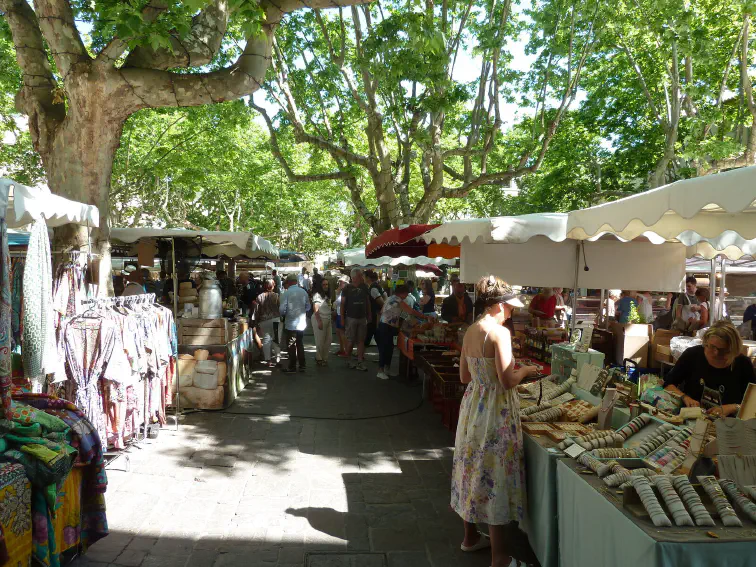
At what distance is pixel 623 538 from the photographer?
91.4 inches

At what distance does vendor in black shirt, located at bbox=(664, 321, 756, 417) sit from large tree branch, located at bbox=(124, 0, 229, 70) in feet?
20.4

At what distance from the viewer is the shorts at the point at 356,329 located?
10.6 m

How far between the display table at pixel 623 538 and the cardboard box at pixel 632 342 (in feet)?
18.6

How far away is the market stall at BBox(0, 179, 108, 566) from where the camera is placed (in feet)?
9.36

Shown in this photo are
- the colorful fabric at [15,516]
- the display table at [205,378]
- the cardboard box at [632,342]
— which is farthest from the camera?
the cardboard box at [632,342]

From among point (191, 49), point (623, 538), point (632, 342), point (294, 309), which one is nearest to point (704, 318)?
point (632, 342)

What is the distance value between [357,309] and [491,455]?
7096mm

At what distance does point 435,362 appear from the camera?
302 inches

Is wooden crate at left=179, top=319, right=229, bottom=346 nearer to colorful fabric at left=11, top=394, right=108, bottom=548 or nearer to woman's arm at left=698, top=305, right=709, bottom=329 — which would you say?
colorful fabric at left=11, top=394, right=108, bottom=548

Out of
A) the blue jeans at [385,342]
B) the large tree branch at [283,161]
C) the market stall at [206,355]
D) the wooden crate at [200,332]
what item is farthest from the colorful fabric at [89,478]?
the large tree branch at [283,161]

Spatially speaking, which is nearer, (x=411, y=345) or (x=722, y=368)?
(x=722, y=368)

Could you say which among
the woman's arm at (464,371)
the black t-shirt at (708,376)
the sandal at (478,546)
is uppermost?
the woman's arm at (464,371)

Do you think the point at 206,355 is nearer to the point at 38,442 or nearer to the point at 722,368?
the point at 38,442

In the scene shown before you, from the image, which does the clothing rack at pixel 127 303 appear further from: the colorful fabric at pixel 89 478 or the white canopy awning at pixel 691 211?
the white canopy awning at pixel 691 211
